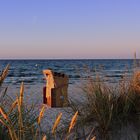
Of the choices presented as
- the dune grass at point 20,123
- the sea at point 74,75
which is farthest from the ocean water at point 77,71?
the dune grass at point 20,123

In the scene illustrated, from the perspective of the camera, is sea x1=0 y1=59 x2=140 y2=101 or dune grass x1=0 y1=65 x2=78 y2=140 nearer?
dune grass x1=0 y1=65 x2=78 y2=140

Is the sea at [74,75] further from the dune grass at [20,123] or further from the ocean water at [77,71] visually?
the dune grass at [20,123]

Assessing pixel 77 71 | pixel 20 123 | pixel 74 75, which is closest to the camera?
pixel 20 123

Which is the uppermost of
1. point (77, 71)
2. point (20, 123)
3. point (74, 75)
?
point (77, 71)

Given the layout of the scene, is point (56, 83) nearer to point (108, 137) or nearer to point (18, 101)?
point (108, 137)

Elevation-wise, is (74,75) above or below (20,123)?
below

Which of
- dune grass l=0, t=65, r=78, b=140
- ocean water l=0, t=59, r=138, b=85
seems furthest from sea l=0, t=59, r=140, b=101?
dune grass l=0, t=65, r=78, b=140

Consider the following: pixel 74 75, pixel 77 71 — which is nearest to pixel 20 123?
pixel 77 71

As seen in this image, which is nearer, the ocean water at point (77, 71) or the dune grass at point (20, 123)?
the dune grass at point (20, 123)

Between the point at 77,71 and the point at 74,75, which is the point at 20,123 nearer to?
the point at 77,71

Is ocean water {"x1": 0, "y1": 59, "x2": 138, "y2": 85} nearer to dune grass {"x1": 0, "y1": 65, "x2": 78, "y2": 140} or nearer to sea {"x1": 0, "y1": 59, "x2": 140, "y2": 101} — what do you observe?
sea {"x1": 0, "y1": 59, "x2": 140, "y2": 101}

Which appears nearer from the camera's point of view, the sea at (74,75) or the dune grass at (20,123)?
the dune grass at (20,123)

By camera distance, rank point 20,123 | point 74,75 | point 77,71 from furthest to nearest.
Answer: point 74,75 < point 77,71 < point 20,123

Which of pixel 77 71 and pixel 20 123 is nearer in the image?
pixel 20 123
